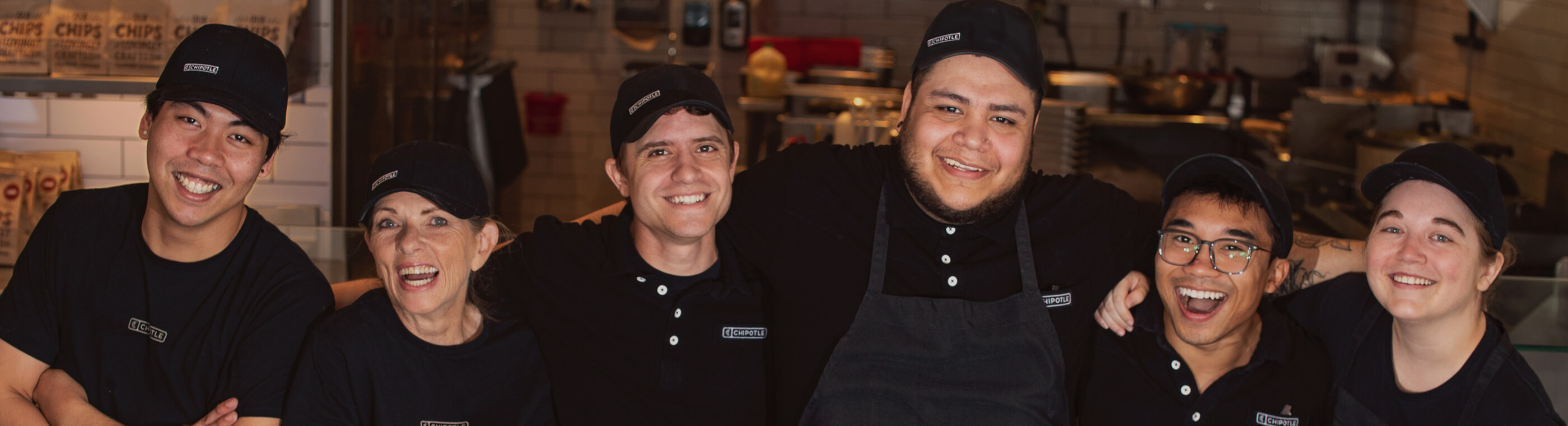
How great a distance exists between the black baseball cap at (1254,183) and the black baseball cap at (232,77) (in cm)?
154

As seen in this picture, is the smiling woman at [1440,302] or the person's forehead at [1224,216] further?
the person's forehead at [1224,216]

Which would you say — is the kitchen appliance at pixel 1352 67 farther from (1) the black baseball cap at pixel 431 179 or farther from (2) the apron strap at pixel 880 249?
(1) the black baseball cap at pixel 431 179

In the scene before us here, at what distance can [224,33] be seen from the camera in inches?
76.0

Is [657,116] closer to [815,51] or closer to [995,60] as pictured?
[995,60]

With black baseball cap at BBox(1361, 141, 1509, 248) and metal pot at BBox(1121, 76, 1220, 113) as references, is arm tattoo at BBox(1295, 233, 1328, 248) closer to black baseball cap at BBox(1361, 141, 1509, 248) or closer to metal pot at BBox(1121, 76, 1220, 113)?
black baseball cap at BBox(1361, 141, 1509, 248)

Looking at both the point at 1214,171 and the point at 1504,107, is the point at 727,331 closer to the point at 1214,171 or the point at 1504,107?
the point at 1214,171

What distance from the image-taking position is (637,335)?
6.60 ft

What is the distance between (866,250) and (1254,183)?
67 cm

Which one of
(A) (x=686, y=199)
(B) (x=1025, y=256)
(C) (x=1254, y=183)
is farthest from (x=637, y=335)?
(C) (x=1254, y=183)

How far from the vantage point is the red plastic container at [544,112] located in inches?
249

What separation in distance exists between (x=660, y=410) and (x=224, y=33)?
0.93 meters

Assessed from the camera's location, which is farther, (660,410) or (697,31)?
(697,31)

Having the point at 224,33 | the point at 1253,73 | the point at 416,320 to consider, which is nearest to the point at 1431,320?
the point at 416,320

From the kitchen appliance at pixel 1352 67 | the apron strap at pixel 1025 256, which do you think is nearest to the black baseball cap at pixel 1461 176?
the apron strap at pixel 1025 256
